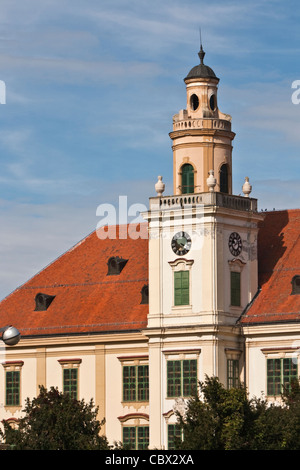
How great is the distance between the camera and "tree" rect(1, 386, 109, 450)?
246 feet

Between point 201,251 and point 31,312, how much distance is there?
13217mm

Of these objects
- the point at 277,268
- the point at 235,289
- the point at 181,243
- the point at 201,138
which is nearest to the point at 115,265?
the point at 181,243

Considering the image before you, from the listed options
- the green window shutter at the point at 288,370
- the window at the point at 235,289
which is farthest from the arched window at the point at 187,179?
the green window shutter at the point at 288,370

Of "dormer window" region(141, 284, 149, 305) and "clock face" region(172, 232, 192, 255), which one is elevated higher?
"clock face" region(172, 232, 192, 255)

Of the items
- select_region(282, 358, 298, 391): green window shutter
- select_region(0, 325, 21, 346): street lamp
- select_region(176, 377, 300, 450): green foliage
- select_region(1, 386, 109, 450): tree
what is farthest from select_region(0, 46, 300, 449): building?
select_region(0, 325, 21, 346): street lamp

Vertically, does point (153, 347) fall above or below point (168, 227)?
below

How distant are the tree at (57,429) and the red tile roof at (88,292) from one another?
11.5m

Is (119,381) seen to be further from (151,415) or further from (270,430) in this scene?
(270,430)

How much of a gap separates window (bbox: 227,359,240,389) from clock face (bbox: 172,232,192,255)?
5.84 metres

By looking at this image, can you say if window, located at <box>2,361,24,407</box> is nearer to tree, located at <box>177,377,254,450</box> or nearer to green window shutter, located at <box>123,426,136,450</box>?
green window shutter, located at <box>123,426,136,450</box>

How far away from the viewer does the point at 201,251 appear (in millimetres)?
84812

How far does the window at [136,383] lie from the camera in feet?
287
